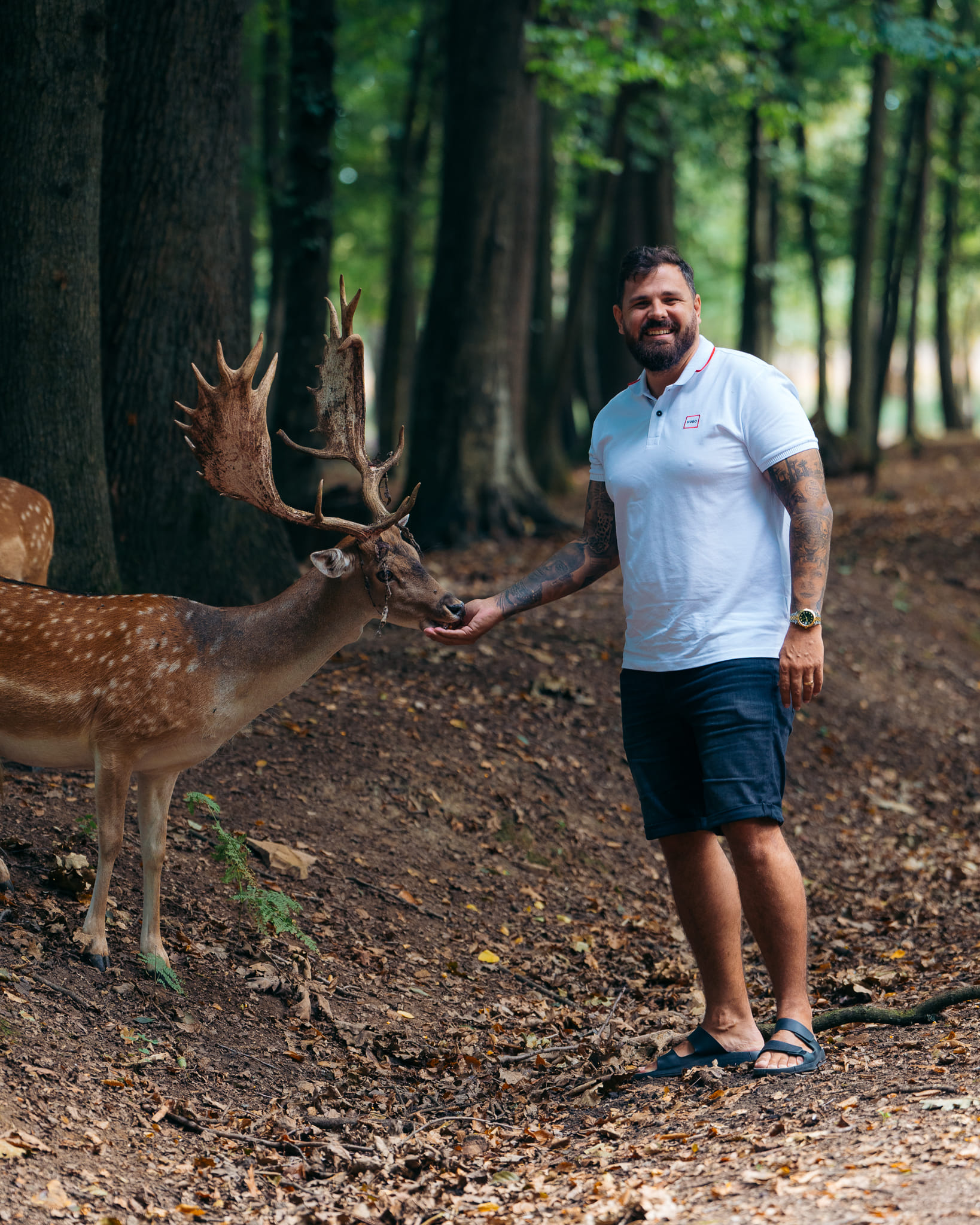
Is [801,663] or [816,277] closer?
[801,663]

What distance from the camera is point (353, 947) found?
5477 millimetres

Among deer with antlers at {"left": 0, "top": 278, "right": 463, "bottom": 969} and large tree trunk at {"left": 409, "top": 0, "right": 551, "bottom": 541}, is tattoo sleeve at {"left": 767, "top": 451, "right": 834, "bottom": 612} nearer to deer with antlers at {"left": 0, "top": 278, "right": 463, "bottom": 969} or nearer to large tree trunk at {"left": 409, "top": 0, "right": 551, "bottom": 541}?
deer with antlers at {"left": 0, "top": 278, "right": 463, "bottom": 969}

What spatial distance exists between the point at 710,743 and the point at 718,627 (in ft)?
1.32

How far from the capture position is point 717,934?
15.0 feet

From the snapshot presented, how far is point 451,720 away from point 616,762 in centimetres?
112

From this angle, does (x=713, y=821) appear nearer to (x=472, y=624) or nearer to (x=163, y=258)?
(x=472, y=624)

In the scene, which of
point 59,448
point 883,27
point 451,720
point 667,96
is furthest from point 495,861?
point 667,96

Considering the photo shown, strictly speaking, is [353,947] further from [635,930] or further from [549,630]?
[549,630]

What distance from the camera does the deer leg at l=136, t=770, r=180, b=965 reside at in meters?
4.79

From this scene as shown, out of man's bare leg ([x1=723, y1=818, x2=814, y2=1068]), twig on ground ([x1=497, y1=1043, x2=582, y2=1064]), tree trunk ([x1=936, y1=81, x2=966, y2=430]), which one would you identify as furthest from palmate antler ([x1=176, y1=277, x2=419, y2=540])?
tree trunk ([x1=936, y1=81, x2=966, y2=430])

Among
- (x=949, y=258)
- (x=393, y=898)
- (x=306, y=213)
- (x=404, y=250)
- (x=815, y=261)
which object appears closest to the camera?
(x=393, y=898)

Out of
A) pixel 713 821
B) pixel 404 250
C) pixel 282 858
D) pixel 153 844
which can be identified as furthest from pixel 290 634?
pixel 404 250

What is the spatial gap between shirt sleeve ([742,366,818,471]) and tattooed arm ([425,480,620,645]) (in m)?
0.73

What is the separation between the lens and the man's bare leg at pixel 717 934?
455cm
